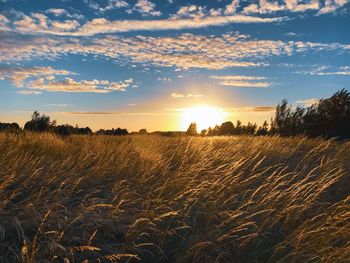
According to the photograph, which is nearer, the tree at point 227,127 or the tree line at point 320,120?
the tree line at point 320,120

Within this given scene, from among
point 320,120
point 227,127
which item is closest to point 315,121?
point 320,120

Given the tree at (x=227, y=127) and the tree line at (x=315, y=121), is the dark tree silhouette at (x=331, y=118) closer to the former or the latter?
the tree line at (x=315, y=121)

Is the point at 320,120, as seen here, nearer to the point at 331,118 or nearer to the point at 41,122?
the point at 331,118

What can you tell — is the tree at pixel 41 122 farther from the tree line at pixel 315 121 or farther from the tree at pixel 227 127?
the tree at pixel 227 127

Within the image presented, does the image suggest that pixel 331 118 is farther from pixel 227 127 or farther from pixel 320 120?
pixel 227 127

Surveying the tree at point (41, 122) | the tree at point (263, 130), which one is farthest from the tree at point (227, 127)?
the tree at point (41, 122)

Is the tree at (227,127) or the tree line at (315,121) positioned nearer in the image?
the tree line at (315,121)

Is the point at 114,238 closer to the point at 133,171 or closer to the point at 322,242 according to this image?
the point at 322,242

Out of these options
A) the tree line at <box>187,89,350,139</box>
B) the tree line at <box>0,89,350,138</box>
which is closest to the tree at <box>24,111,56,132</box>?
the tree line at <box>0,89,350,138</box>

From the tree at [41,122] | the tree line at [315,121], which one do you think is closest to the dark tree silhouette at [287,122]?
the tree line at [315,121]

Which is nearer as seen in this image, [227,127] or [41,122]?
[41,122]

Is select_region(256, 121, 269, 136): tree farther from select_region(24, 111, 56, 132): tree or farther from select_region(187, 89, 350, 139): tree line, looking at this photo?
select_region(24, 111, 56, 132): tree

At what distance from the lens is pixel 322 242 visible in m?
4.05

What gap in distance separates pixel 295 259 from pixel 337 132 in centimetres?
2263
